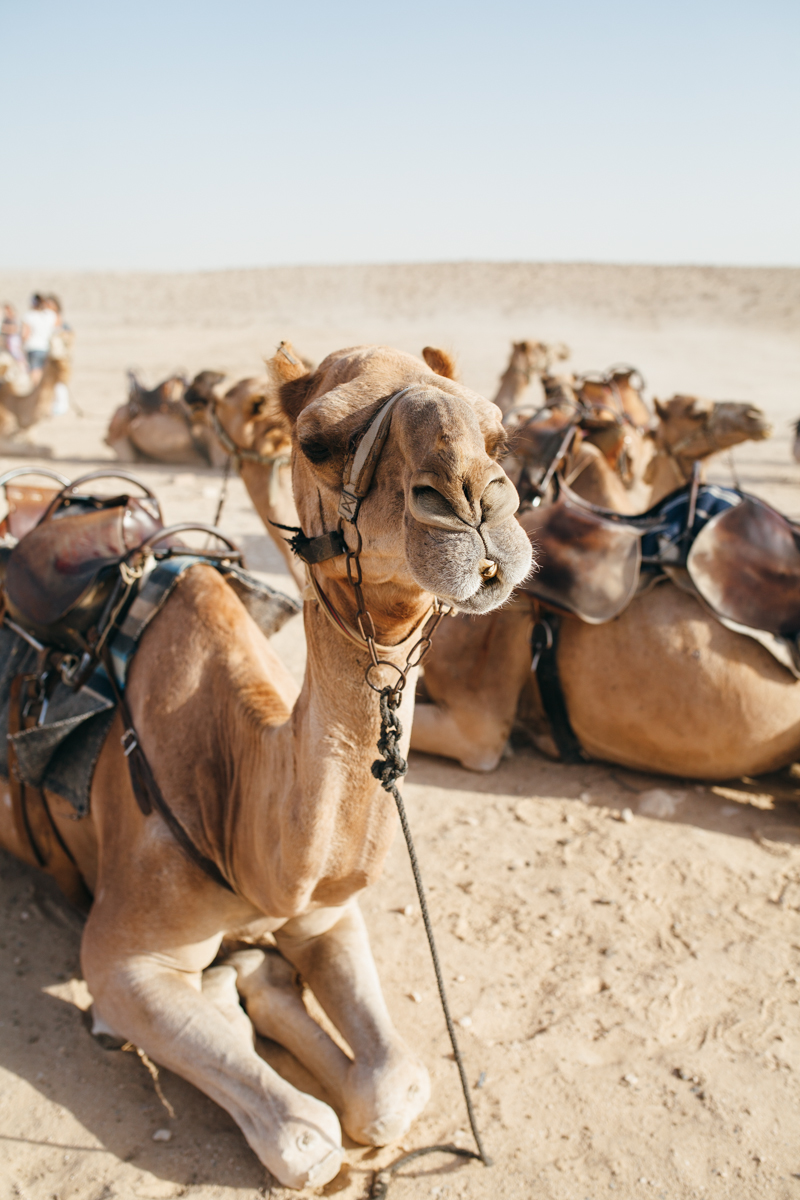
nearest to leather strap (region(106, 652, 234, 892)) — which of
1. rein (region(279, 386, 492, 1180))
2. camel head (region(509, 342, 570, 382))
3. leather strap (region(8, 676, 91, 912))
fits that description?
leather strap (region(8, 676, 91, 912))

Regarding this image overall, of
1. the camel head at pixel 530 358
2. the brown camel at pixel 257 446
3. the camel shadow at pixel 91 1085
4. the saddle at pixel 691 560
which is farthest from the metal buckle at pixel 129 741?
the camel head at pixel 530 358

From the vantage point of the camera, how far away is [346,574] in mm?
1954

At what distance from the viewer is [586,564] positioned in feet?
14.0

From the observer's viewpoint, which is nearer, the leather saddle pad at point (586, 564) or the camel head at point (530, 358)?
the leather saddle pad at point (586, 564)

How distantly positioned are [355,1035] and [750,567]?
2.63 m

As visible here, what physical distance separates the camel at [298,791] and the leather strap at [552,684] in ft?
5.49

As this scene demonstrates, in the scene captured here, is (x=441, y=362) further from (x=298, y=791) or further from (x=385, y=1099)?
(x=385, y=1099)

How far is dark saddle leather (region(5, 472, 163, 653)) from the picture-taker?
3.00m

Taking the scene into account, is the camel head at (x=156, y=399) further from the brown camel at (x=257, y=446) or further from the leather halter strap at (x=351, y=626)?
the leather halter strap at (x=351, y=626)

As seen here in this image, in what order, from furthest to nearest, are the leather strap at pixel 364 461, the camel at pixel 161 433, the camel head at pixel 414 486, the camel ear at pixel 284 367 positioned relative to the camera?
the camel at pixel 161 433
the camel ear at pixel 284 367
the leather strap at pixel 364 461
the camel head at pixel 414 486

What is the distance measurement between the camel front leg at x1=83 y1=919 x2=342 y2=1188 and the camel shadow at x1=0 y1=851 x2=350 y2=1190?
0.43 feet

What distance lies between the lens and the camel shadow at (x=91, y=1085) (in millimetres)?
2385

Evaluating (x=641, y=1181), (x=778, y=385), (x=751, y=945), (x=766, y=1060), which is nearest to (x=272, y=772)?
(x=641, y=1181)

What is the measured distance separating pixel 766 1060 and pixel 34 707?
2.50 meters
